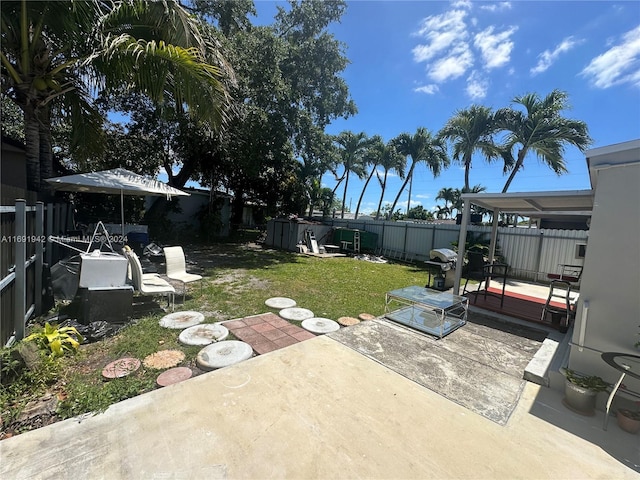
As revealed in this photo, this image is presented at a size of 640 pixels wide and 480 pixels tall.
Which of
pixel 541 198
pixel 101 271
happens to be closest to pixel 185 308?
pixel 101 271

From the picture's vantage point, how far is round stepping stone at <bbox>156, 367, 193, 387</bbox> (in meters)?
2.64

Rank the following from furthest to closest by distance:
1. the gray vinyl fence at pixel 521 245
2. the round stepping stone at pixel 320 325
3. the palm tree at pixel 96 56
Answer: the gray vinyl fence at pixel 521 245
the round stepping stone at pixel 320 325
the palm tree at pixel 96 56

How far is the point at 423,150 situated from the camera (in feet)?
60.7

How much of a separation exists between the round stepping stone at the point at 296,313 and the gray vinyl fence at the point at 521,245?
722 cm

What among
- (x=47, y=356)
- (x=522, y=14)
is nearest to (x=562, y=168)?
(x=522, y=14)

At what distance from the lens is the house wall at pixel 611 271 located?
8.70 ft

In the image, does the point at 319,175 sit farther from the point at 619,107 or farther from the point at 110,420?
the point at 110,420

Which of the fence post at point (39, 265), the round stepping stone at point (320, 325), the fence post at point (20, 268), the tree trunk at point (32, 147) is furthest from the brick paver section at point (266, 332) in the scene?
the tree trunk at point (32, 147)

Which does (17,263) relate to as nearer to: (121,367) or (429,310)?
(121,367)

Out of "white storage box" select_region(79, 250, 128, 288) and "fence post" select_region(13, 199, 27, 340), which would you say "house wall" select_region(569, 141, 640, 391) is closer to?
"white storage box" select_region(79, 250, 128, 288)

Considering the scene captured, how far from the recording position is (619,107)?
5.60 meters

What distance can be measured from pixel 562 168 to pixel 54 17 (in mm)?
14607

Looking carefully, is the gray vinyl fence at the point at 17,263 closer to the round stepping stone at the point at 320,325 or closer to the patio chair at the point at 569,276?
the round stepping stone at the point at 320,325

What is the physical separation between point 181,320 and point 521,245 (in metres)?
10.8
